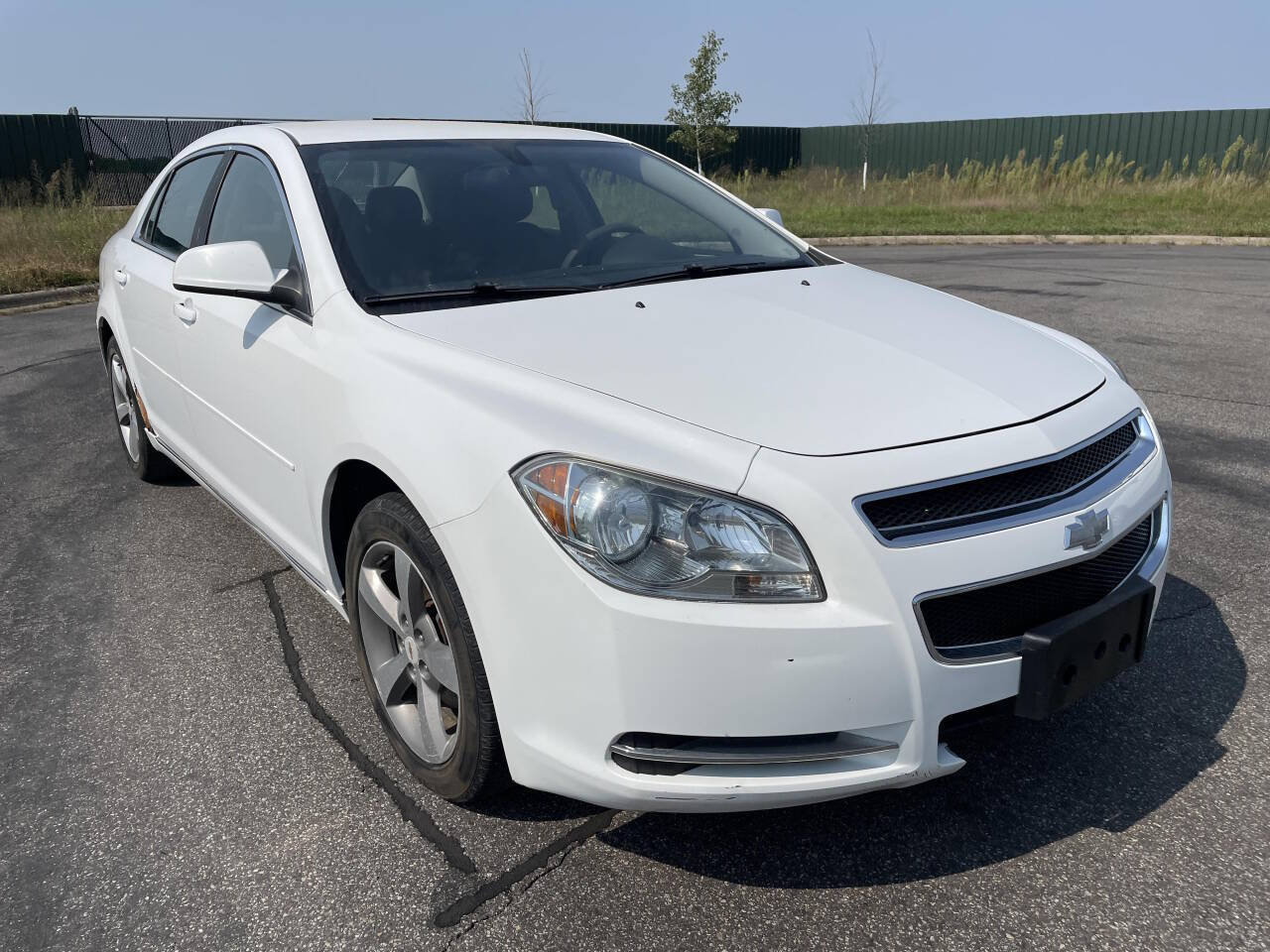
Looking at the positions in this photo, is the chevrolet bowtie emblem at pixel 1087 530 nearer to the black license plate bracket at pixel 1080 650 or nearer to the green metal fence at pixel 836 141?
the black license plate bracket at pixel 1080 650

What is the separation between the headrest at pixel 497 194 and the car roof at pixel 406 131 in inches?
11.6

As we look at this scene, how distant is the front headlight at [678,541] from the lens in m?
1.91

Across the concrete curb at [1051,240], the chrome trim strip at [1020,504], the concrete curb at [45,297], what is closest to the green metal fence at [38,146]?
the concrete curb at [45,297]

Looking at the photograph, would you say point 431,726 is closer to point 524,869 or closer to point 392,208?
point 524,869

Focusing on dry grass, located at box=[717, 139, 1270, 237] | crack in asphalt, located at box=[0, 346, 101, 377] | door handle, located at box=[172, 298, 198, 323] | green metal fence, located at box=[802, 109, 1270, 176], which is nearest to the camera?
door handle, located at box=[172, 298, 198, 323]

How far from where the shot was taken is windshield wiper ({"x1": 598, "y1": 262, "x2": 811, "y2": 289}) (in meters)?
3.04

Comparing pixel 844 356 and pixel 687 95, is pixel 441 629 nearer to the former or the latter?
pixel 844 356

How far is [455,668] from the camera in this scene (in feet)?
7.39

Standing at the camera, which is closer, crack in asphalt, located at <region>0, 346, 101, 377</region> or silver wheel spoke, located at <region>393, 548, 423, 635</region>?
silver wheel spoke, located at <region>393, 548, 423, 635</region>

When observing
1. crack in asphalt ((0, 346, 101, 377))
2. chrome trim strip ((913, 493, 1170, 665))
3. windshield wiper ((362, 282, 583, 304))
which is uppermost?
windshield wiper ((362, 282, 583, 304))

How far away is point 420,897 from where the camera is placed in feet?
7.20

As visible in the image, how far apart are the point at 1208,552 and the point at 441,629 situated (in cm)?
301

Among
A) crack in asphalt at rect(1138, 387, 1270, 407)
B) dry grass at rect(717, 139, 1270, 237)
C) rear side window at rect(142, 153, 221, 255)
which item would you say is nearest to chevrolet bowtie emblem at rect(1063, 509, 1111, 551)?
rear side window at rect(142, 153, 221, 255)

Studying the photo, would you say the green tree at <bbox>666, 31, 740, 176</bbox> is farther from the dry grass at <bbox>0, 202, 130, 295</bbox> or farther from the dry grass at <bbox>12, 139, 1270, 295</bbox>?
the dry grass at <bbox>0, 202, 130, 295</bbox>
